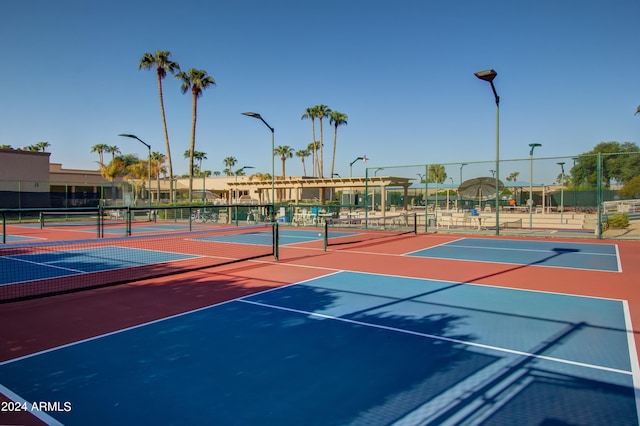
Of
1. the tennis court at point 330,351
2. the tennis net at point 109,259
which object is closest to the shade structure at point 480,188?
the tennis net at point 109,259

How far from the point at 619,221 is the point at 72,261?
2343cm

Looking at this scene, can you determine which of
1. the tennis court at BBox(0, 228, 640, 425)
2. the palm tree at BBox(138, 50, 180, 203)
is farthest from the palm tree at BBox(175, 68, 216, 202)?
the tennis court at BBox(0, 228, 640, 425)

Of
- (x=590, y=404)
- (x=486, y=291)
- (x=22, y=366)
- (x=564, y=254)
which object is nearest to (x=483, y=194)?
(x=564, y=254)

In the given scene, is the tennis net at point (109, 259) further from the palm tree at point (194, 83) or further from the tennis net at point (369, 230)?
the palm tree at point (194, 83)

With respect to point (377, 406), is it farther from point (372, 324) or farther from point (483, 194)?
point (483, 194)

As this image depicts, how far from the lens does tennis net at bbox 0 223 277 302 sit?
907cm

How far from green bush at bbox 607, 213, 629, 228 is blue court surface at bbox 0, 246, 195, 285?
19970mm

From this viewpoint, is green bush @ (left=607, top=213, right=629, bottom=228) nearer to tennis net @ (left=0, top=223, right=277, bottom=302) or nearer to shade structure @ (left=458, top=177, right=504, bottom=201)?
shade structure @ (left=458, top=177, right=504, bottom=201)

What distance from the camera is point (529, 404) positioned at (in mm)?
3877

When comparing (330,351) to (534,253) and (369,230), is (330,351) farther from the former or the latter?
(369,230)

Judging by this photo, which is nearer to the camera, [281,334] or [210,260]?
[281,334]

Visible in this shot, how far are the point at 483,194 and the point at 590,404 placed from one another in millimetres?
20041

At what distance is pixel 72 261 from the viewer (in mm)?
12570

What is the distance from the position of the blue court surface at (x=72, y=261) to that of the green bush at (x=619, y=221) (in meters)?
20.0
